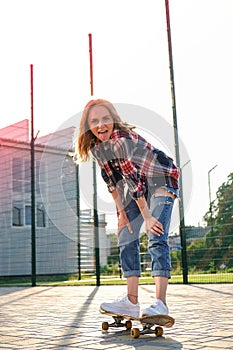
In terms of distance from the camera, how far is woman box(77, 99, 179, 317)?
2.17 m

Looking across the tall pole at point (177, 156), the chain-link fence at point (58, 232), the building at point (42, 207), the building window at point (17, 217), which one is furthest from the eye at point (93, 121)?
the building window at point (17, 217)

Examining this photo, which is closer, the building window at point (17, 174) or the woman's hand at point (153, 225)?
the woman's hand at point (153, 225)

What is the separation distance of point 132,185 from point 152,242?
28 centimetres

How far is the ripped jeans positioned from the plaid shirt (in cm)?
9

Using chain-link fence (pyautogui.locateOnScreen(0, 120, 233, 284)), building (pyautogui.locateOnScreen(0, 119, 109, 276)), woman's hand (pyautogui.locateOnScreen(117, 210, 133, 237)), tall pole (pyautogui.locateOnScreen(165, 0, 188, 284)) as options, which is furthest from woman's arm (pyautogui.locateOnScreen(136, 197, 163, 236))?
building (pyautogui.locateOnScreen(0, 119, 109, 276))

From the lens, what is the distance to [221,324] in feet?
8.03

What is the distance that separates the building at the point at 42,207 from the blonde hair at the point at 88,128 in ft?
17.7

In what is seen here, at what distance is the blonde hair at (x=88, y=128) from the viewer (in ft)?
7.45

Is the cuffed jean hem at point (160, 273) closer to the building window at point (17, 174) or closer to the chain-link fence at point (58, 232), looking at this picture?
the chain-link fence at point (58, 232)

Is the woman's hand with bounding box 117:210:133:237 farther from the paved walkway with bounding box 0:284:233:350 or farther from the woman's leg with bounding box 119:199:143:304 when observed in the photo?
the paved walkway with bounding box 0:284:233:350

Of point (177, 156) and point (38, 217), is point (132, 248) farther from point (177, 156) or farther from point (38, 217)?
point (38, 217)

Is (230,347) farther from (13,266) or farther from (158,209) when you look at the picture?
(13,266)

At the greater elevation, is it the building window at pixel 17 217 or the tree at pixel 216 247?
the building window at pixel 17 217

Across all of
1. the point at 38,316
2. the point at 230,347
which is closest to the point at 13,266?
the point at 38,316
